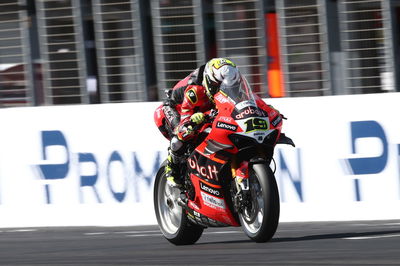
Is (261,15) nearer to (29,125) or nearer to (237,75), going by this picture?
(29,125)

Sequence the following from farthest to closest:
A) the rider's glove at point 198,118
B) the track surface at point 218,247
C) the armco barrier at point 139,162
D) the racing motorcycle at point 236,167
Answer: the armco barrier at point 139,162
the rider's glove at point 198,118
the racing motorcycle at point 236,167
the track surface at point 218,247

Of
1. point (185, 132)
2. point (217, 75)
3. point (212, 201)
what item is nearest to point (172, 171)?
point (185, 132)

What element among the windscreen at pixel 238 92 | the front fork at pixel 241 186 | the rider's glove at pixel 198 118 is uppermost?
the windscreen at pixel 238 92

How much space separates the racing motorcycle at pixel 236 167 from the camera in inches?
337

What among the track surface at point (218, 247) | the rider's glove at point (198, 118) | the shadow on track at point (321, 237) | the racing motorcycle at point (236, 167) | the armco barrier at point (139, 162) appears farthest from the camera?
the armco barrier at point (139, 162)

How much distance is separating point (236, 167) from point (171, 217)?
1476 mm

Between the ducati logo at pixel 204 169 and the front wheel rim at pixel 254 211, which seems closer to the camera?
the front wheel rim at pixel 254 211

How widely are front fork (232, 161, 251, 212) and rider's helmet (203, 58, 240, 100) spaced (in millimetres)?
776

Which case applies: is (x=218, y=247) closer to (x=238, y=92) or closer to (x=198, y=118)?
(x=198, y=118)

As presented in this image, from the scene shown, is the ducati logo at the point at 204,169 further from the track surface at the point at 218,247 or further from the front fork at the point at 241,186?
the track surface at the point at 218,247

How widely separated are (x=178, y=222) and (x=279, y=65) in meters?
4.64

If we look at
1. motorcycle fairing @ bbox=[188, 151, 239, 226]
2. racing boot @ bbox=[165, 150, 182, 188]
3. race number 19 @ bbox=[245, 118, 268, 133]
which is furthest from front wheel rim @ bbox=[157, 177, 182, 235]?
race number 19 @ bbox=[245, 118, 268, 133]

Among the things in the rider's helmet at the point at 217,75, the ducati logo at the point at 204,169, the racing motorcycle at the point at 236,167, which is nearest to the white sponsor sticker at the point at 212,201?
the racing motorcycle at the point at 236,167

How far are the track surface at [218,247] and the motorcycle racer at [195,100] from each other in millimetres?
797
